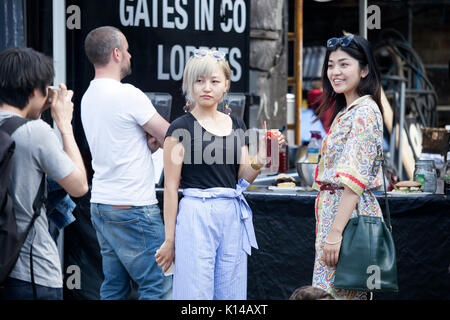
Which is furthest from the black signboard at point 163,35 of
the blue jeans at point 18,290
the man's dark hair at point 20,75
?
the blue jeans at point 18,290

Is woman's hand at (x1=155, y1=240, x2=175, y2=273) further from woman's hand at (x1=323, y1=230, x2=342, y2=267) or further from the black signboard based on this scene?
the black signboard

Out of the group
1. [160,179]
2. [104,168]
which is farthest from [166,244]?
[160,179]

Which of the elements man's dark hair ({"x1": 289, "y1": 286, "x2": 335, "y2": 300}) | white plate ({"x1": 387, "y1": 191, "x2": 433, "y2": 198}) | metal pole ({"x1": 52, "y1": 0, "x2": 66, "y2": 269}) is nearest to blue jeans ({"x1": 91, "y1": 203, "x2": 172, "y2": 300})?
man's dark hair ({"x1": 289, "y1": 286, "x2": 335, "y2": 300})

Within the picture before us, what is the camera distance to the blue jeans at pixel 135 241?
10.9ft

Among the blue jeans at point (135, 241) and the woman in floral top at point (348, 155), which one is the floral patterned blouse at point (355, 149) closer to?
the woman in floral top at point (348, 155)

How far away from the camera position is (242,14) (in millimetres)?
5199

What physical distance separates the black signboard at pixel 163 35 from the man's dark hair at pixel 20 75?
2281mm

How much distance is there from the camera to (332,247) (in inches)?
110

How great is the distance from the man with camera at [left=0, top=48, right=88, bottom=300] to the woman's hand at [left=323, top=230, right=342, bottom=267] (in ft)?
3.48

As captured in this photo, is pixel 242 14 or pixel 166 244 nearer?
pixel 166 244

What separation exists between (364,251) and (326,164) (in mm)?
399

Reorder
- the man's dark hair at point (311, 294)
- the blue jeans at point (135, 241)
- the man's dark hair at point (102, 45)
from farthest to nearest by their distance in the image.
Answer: the man's dark hair at point (102, 45) < the blue jeans at point (135, 241) < the man's dark hair at point (311, 294)
